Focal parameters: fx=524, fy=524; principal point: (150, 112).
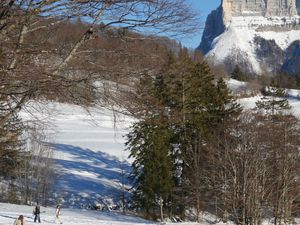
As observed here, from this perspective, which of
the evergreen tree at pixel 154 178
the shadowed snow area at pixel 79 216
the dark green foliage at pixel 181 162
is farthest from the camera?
the evergreen tree at pixel 154 178

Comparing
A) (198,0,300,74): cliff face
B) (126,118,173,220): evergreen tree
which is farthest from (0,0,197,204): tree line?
(198,0,300,74): cliff face

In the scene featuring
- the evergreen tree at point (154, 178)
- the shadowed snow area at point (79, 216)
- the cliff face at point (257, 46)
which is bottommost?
the shadowed snow area at point (79, 216)

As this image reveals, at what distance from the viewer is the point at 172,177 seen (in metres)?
33.6

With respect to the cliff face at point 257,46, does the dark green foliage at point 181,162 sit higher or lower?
lower

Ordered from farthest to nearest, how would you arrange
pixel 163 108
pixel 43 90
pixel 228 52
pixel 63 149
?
pixel 228 52
pixel 63 149
pixel 163 108
pixel 43 90

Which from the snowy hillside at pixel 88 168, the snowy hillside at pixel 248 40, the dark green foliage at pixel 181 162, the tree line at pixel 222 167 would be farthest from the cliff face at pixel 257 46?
the tree line at pixel 222 167

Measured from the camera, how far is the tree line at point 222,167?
86.7 feet

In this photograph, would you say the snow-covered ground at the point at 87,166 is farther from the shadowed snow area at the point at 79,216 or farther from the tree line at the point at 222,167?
the shadowed snow area at the point at 79,216

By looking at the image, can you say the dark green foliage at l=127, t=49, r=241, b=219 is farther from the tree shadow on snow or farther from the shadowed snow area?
the tree shadow on snow

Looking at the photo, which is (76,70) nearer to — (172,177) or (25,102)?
(25,102)

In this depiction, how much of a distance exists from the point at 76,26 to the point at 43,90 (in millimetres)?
793

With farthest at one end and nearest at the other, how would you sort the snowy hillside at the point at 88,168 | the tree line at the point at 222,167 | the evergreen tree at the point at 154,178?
the snowy hillside at the point at 88,168 < the evergreen tree at the point at 154,178 < the tree line at the point at 222,167

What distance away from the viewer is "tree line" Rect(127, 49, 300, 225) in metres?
26.4

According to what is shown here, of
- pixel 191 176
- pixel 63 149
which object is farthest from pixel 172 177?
pixel 63 149
